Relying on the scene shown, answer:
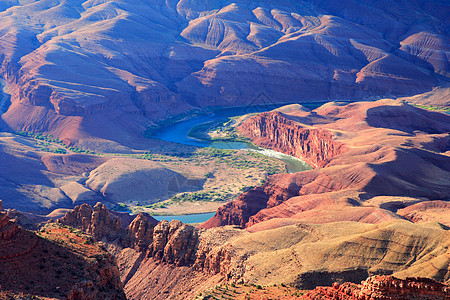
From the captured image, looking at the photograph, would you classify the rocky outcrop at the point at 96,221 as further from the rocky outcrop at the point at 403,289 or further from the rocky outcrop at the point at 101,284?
the rocky outcrop at the point at 403,289

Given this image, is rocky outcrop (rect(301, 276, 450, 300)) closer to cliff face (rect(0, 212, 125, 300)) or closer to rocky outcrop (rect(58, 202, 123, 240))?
cliff face (rect(0, 212, 125, 300))

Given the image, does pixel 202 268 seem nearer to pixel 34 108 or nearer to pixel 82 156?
pixel 82 156

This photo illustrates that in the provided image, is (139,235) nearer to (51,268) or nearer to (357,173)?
(51,268)

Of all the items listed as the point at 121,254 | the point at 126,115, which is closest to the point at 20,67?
the point at 126,115

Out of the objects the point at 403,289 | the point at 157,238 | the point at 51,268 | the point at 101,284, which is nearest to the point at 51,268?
the point at 51,268

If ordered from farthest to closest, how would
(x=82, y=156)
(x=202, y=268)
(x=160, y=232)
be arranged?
(x=82, y=156) < (x=160, y=232) < (x=202, y=268)

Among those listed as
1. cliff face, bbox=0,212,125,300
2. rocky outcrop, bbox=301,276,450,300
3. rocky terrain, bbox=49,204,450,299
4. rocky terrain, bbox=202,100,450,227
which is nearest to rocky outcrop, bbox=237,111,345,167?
rocky terrain, bbox=202,100,450,227

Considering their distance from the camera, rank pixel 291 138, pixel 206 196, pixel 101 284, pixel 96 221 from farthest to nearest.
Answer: pixel 291 138 < pixel 206 196 < pixel 96 221 < pixel 101 284
